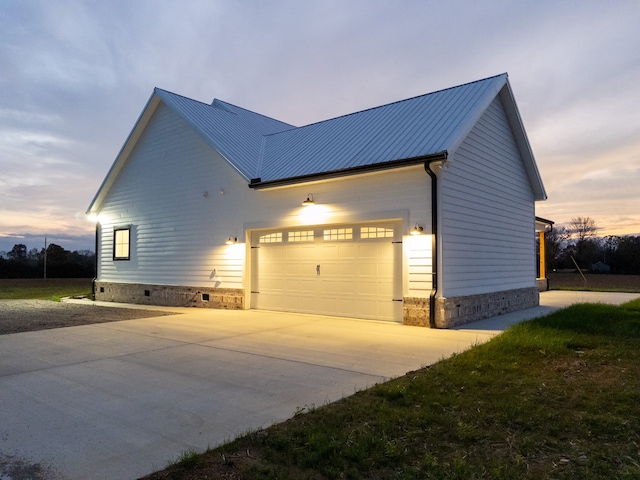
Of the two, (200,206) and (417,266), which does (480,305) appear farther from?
(200,206)

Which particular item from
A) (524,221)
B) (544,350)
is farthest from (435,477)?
(524,221)

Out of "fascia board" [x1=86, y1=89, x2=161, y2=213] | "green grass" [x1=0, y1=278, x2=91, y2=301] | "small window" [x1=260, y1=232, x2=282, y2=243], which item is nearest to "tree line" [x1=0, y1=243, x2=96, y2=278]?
"green grass" [x1=0, y1=278, x2=91, y2=301]

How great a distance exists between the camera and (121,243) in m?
16.8

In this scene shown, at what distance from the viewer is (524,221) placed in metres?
14.2

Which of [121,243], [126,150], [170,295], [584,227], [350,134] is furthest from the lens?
[584,227]

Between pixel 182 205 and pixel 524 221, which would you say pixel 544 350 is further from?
pixel 182 205

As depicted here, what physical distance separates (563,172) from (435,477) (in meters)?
20.3

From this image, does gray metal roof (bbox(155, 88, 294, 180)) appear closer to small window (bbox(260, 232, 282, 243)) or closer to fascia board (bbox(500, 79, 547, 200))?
A: small window (bbox(260, 232, 282, 243))

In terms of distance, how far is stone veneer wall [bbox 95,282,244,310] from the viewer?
510 inches

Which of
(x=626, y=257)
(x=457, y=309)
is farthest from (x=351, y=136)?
(x=626, y=257)

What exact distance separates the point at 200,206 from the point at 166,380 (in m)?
9.14

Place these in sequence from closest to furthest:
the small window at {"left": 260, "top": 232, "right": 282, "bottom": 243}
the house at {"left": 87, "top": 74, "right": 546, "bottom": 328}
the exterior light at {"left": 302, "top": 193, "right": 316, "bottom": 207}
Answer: the house at {"left": 87, "top": 74, "right": 546, "bottom": 328} → the exterior light at {"left": 302, "top": 193, "right": 316, "bottom": 207} → the small window at {"left": 260, "top": 232, "right": 282, "bottom": 243}

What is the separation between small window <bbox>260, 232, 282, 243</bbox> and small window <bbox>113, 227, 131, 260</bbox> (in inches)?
264

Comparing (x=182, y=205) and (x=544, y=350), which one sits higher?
(x=182, y=205)
